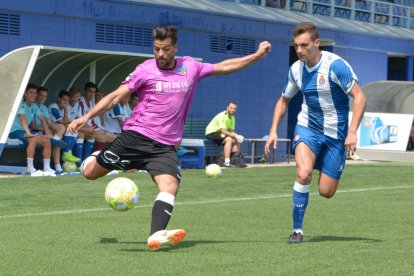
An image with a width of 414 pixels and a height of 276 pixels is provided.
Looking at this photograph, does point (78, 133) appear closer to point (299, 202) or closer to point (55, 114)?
point (55, 114)

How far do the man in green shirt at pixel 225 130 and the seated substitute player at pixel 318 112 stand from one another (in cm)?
1488

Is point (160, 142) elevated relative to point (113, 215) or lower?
elevated

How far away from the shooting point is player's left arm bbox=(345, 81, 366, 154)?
9.32 m

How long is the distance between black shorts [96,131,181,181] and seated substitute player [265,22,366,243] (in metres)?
1.11

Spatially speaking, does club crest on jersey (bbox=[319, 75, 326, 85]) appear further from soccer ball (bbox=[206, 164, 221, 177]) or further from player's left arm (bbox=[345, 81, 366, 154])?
soccer ball (bbox=[206, 164, 221, 177])

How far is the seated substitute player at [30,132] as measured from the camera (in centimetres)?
1917

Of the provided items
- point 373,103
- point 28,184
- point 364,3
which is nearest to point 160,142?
point 28,184

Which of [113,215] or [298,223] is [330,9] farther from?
[298,223]

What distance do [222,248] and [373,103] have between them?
23.9 metres

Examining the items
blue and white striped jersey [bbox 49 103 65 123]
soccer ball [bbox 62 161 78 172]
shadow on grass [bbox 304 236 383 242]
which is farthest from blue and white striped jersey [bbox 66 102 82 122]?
shadow on grass [bbox 304 236 383 242]

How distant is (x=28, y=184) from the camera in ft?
55.7

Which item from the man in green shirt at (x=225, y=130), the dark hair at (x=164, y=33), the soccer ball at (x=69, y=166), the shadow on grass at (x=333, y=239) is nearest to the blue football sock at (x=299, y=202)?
the shadow on grass at (x=333, y=239)

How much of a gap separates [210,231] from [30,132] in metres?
9.75

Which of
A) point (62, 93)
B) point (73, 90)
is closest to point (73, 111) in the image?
point (73, 90)
